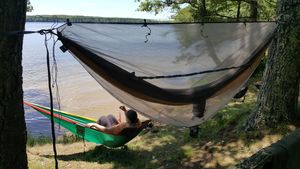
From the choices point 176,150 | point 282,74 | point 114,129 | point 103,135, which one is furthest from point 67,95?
point 282,74

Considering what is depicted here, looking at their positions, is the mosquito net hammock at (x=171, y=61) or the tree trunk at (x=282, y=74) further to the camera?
the tree trunk at (x=282, y=74)

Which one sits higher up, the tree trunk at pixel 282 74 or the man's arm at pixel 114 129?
the tree trunk at pixel 282 74

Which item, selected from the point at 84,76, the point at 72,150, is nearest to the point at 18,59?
the point at 72,150

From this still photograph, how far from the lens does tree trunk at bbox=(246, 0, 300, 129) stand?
3.22m

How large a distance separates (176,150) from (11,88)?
2.66 meters

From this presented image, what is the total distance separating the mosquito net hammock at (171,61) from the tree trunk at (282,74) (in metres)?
0.16

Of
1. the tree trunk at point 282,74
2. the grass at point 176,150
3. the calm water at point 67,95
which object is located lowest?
the calm water at point 67,95

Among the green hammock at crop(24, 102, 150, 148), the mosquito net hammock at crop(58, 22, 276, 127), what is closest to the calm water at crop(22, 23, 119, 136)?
the green hammock at crop(24, 102, 150, 148)

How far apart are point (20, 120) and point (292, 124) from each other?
2.69 m

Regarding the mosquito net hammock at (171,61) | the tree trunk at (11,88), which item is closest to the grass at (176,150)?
the mosquito net hammock at (171,61)

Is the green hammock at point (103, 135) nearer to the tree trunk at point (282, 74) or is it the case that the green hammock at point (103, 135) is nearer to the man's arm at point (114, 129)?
the man's arm at point (114, 129)

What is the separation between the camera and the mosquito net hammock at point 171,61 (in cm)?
230

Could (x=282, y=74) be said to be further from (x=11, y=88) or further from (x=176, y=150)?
(x=11, y=88)

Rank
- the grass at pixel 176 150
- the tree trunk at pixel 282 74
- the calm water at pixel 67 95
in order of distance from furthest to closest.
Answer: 1. the calm water at pixel 67 95
2. the grass at pixel 176 150
3. the tree trunk at pixel 282 74
